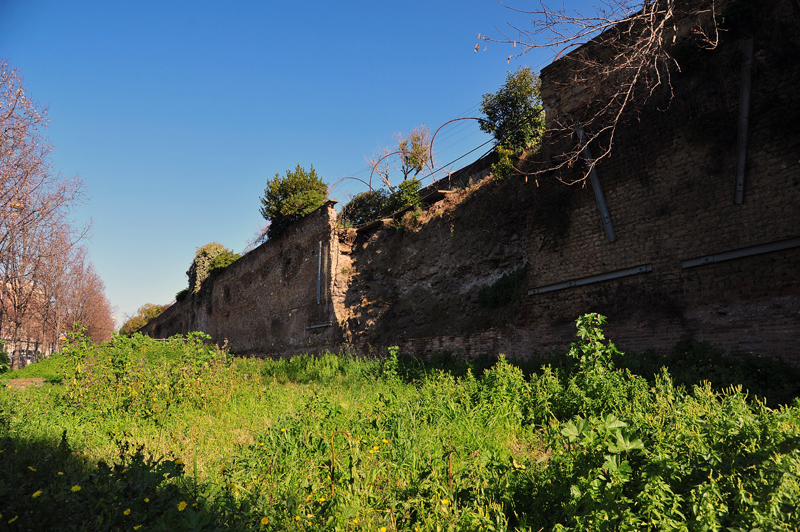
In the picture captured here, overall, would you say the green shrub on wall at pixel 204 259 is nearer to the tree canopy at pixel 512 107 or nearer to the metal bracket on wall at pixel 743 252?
the tree canopy at pixel 512 107

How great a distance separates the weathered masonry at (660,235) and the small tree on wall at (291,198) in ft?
29.4

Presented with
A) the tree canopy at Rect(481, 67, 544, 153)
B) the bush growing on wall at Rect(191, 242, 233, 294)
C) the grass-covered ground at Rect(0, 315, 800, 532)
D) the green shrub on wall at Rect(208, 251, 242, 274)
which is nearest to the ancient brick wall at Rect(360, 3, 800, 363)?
the grass-covered ground at Rect(0, 315, 800, 532)

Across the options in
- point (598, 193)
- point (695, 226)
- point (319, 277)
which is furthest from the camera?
point (319, 277)

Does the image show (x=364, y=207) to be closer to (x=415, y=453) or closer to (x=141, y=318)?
(x=415, y=453)

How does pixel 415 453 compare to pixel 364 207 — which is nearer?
pixel 415 453

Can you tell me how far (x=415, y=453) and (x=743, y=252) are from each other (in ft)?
19.0

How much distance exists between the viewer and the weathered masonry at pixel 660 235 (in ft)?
20.2

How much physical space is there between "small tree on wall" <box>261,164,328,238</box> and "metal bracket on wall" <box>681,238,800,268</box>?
1425 cm

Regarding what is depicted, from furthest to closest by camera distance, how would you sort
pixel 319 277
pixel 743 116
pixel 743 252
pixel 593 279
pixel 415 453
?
1. pixel 319 277
2. pixel 593 279
3. pixel 743 116
4. pixel 743 252
5. pixel 415 453

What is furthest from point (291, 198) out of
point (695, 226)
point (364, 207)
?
point (695, 226)

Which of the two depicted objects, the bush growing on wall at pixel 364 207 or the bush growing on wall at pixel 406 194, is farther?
the bush growing on wall at pixel 364 207

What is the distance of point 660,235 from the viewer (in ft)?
23.8

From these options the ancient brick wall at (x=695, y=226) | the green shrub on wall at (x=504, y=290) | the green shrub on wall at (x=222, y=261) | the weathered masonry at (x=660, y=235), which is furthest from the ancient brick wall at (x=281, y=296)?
the ancient brick wall at (x=695, y=226)

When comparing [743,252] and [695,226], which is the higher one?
[695,226]
